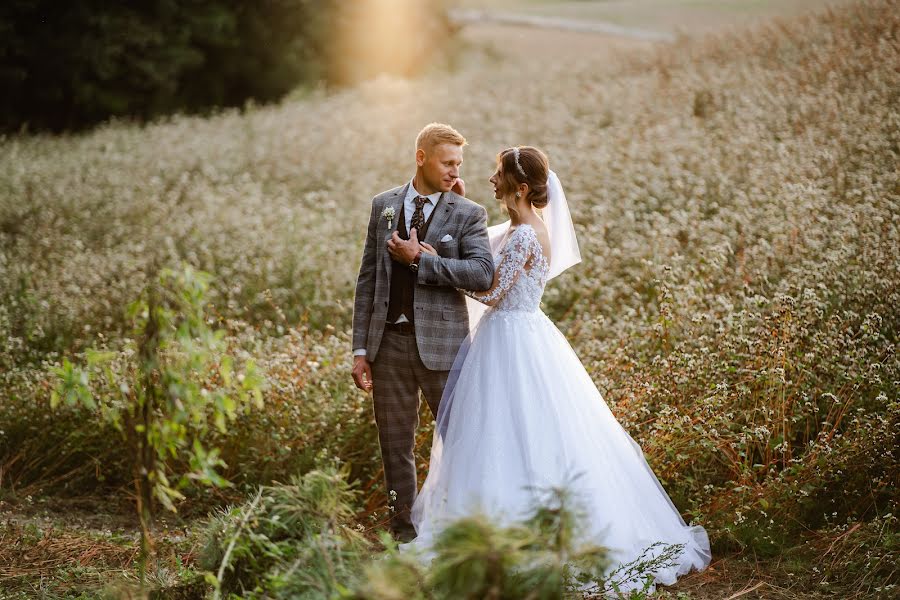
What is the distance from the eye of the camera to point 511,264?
4086mm

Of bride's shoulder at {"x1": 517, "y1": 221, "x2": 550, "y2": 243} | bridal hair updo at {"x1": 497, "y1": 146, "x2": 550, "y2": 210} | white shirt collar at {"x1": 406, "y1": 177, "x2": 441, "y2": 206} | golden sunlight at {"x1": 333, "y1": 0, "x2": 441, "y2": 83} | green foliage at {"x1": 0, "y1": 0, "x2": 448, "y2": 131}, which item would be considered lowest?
bride's shoulder at {"x1": 517, "y1": 221, "x2": 550, "y2": 243}

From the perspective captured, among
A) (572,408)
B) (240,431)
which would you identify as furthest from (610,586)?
(240,431)

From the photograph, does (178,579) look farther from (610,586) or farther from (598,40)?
(598,40)

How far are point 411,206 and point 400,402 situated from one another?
1.07 metres

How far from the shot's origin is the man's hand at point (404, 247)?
3963mm

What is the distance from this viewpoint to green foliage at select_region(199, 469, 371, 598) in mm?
2631

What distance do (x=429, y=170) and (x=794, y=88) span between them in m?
7.64

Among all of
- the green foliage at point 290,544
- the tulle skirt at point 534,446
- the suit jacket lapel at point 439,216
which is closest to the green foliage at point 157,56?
the suit jacket lapel at point 439,216

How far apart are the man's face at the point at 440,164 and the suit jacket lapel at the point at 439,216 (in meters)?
0.06

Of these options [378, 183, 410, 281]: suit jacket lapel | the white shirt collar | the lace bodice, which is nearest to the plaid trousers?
[378, 183, 410, 281]: suit jacket lapel

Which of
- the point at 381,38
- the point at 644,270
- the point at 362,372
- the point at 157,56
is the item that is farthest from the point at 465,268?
the point at 381,38

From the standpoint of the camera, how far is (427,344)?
4.10m

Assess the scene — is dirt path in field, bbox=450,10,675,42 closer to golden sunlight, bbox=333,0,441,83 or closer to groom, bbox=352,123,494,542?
golden sunlight, bbox=333,0,441,83

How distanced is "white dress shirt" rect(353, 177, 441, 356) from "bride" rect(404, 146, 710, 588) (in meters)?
0.36
